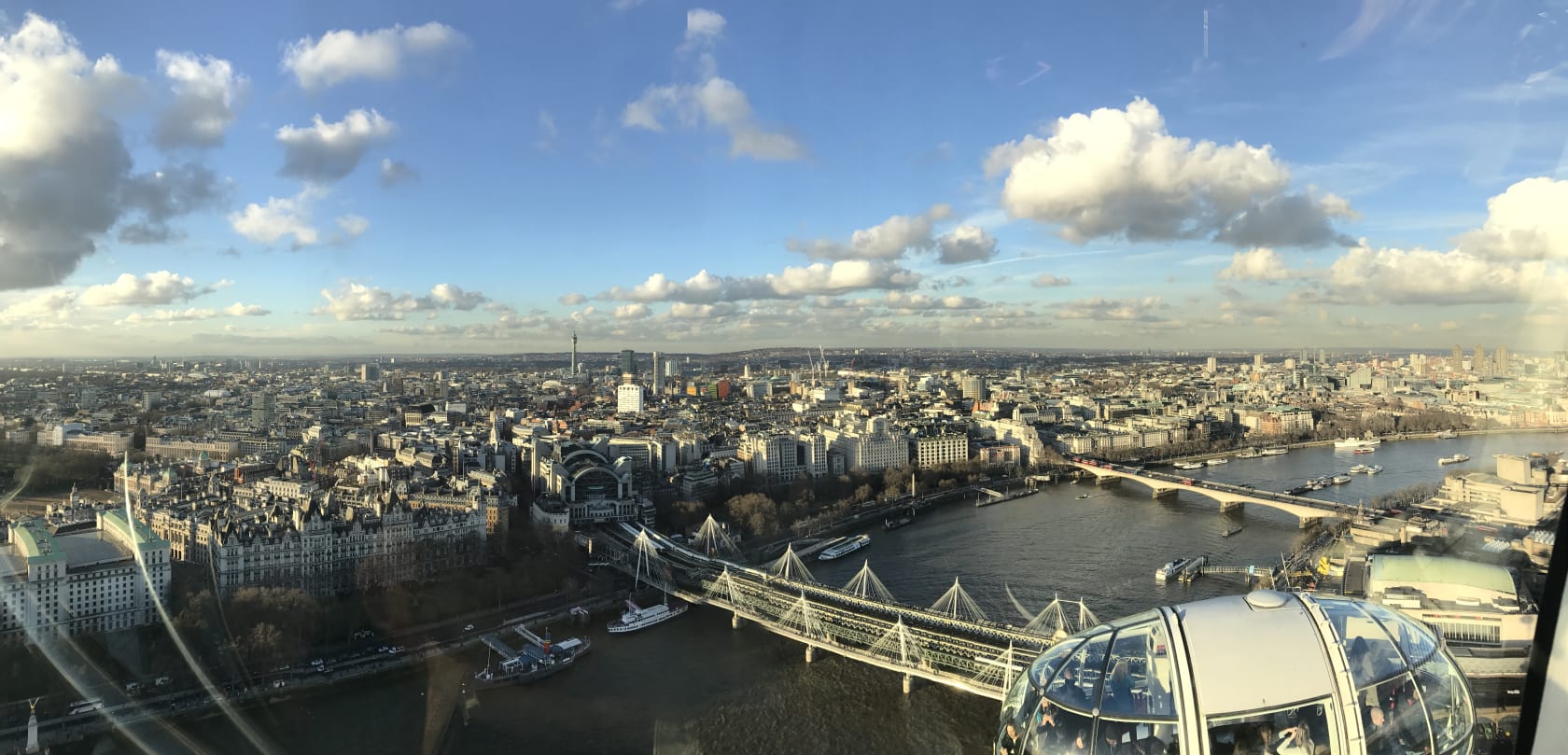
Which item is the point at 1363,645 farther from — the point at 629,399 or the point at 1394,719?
the point at 629,399

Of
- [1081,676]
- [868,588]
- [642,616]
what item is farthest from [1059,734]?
[868,588]

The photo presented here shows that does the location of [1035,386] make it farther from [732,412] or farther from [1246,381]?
[732,412]

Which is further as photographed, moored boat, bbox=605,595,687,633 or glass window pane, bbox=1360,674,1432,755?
moored boat, bbox=605,595,687,633

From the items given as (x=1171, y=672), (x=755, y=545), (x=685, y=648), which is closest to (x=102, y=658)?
(x=685, y=648)

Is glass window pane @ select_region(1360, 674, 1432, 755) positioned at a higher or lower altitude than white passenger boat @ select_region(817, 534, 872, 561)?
higher

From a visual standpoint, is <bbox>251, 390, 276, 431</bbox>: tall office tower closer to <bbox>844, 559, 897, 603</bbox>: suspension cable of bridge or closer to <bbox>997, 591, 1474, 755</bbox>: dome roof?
<bbox>844, 559, 897, 603</bbox>: suspension cable of bridge

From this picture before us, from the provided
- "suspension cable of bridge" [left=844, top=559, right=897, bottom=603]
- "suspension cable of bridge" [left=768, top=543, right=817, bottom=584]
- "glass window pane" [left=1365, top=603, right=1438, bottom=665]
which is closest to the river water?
"suspension cable of bridge" [left=844, top=559, right=897, bottom=603]

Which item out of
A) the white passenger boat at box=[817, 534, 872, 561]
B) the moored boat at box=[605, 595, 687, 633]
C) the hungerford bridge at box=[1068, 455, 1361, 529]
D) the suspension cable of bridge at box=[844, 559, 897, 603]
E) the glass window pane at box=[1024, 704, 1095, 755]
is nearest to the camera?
→ the glass window pane at box=[1024, 704, 1095, 755]
